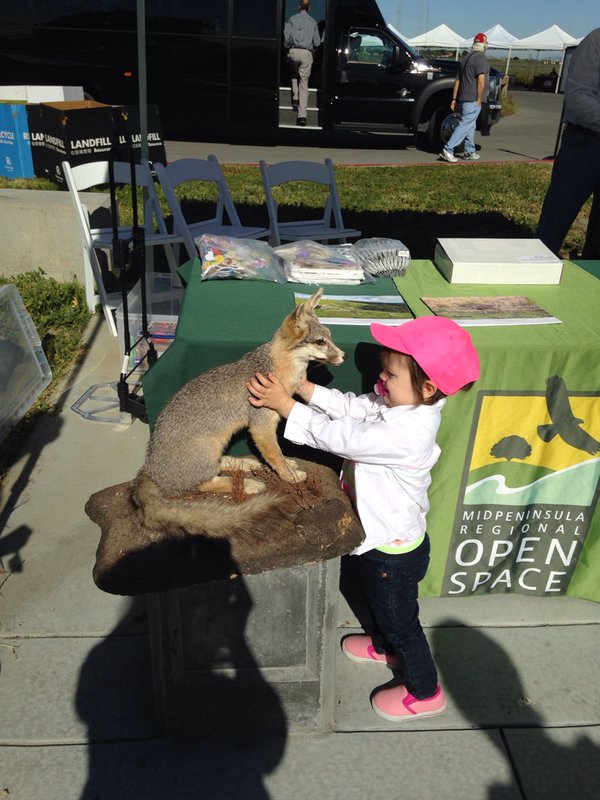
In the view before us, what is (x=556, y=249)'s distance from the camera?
5.23 metres

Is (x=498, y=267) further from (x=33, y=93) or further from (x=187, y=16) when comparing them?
(x=187, y=16)

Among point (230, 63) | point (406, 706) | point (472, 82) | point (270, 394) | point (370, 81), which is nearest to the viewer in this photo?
point (270, 394)

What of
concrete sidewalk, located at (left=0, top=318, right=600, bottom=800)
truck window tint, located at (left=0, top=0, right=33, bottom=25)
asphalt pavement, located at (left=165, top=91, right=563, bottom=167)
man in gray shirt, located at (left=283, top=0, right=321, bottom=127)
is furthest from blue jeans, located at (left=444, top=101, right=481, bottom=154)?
concrete sidewalk, located at (left=0, top=318, right=600, bottom=800)

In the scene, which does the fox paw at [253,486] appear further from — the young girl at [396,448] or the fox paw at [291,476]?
the young girl at [396,448]

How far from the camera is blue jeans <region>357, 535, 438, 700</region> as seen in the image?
2.62 metres

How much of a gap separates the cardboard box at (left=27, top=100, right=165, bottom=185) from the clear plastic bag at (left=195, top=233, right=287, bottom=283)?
191 inches

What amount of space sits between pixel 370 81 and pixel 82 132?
7680mm

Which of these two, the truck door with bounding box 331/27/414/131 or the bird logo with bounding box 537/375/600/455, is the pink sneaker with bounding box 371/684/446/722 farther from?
the truck door with bounding box 331/27/414/131

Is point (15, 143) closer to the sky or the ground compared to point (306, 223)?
closer to the sky

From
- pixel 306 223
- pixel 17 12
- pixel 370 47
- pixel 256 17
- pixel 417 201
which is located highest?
pixel 256 17

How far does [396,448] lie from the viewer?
7.88 ft

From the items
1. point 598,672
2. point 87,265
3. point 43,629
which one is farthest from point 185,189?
point 598,672

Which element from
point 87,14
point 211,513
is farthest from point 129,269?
point 87,14

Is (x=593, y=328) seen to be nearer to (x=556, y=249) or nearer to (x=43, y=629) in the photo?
(x=556, y=249)
